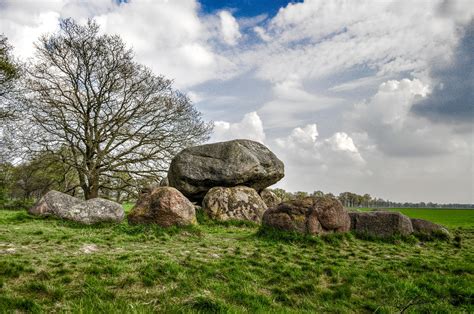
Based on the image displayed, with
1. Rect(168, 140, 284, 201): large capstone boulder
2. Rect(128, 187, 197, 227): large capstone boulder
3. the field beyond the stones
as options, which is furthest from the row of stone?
Rect(168, 140, 284, 201): large capstone boulder

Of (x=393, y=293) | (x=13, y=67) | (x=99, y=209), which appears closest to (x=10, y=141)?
(x=13, y=67)

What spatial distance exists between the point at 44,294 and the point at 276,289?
12.9ft

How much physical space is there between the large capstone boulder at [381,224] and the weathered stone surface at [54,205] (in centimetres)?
1319

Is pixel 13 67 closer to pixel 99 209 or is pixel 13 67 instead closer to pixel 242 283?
pixel 99 209

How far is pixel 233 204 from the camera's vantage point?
17766 millimetres

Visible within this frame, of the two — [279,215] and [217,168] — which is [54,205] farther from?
[279,215]

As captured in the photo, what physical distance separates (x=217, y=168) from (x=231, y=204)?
2.57 meters

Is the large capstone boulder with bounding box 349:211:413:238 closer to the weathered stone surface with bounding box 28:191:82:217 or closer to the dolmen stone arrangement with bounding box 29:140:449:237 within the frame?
the dolmen stone arrangement with bounding box 29:140:449:237

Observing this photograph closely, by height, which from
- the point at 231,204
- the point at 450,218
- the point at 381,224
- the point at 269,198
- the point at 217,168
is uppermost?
the point at 217,168

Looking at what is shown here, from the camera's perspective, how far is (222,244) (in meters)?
10.7

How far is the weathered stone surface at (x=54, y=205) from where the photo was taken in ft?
50.8

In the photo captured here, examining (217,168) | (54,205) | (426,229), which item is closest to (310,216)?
(426,229)

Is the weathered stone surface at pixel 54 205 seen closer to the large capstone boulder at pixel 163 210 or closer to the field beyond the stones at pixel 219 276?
the large capstone boulder at pixel 163 210

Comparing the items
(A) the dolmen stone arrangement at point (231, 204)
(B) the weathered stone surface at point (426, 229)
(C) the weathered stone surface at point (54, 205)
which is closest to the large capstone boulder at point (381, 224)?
(A) the dolmen stone arrangement at point (231, 204)
